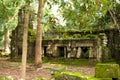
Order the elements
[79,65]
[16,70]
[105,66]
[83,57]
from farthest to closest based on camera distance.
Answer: [83,57]
[79,65]
[16,70]
[105,66]

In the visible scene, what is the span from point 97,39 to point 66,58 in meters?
2.75

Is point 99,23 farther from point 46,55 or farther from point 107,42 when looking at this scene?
point 46,55

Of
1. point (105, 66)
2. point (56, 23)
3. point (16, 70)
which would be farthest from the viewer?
point (16, 70)

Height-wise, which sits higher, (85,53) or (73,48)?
(73,48)

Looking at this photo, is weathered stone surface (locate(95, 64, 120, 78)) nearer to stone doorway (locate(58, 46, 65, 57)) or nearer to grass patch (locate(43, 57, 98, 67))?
grass patch (locate(43, 57, 98, 67))

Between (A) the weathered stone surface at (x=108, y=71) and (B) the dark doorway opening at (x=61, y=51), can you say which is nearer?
(A) the weathered stone surface at (x=108, y=71)

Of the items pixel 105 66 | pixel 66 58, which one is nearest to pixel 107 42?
pixel 66 58

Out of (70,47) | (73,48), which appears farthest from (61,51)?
(73,48)

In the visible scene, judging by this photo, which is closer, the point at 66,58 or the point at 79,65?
the point at 79,65

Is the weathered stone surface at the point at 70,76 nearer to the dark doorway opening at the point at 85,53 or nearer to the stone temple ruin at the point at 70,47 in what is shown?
the stone temple ruin at the point at 70,47

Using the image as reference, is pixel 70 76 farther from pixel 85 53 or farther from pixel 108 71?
pixel 85 53

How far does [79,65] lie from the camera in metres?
20.1

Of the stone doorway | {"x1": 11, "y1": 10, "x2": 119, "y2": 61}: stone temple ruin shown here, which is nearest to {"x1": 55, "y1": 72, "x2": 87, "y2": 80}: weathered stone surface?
{"x1": 11, "y1": 10, "x2": 119, "y2": 61}: stone temple ruin

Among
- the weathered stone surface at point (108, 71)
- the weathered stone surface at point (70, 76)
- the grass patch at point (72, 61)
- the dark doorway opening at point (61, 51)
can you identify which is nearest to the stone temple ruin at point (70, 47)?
the dark doorway opening at point (61, 51)
